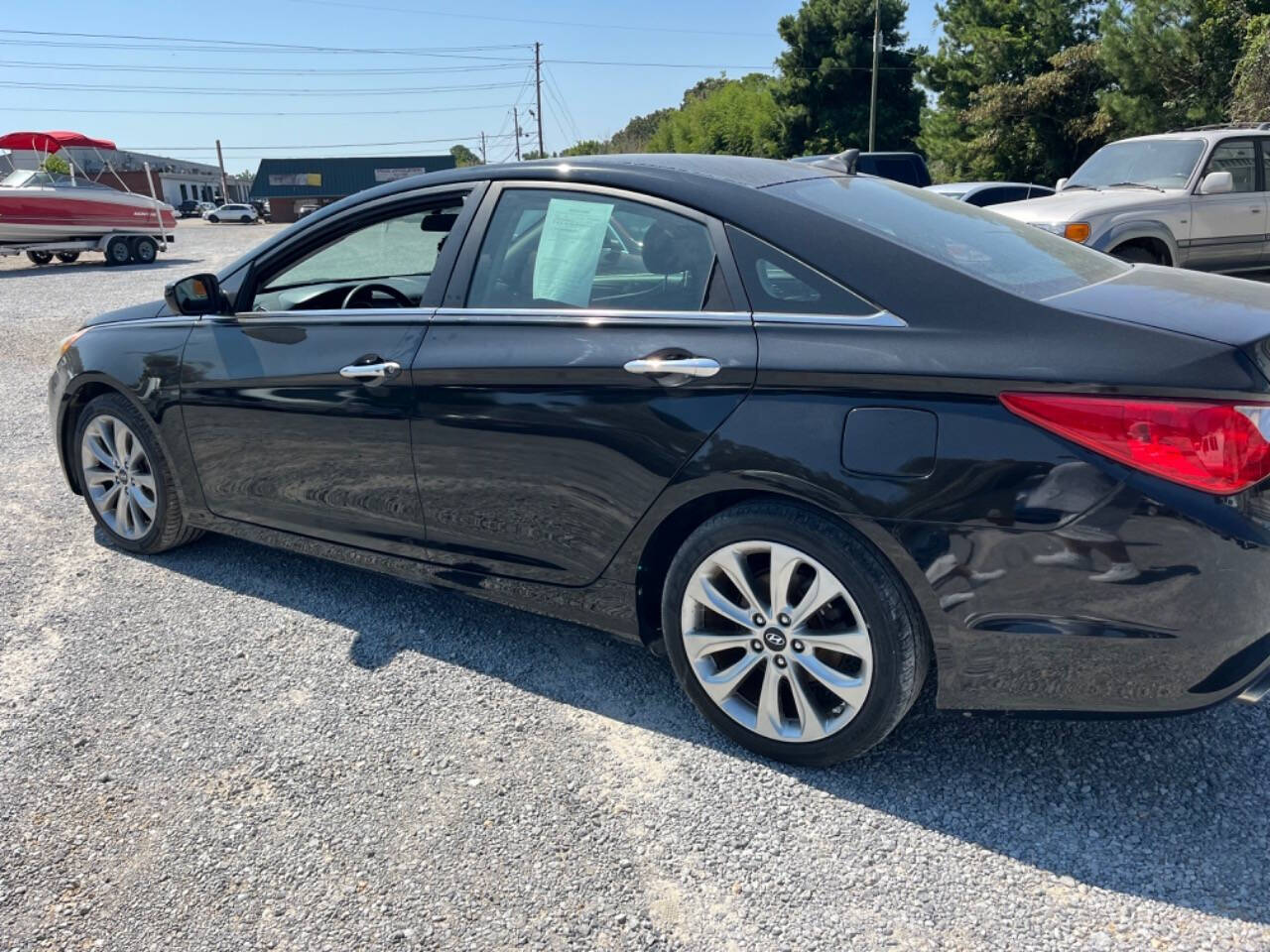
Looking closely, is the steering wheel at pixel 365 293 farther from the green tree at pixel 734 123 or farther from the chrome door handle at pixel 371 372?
the green tree at pixel 734 123

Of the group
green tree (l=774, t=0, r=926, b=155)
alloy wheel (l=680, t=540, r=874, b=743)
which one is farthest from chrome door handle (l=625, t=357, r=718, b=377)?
green tree (l=774, t=0, r=926, b=155)

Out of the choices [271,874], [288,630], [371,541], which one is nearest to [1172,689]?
[271,874]

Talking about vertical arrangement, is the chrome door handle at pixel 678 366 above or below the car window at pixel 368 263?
below

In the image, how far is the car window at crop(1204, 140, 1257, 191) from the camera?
30.5ft

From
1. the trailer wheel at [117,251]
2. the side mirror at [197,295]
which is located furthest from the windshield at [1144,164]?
the trailer wheel at [117,251]

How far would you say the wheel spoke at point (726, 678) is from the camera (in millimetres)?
2729

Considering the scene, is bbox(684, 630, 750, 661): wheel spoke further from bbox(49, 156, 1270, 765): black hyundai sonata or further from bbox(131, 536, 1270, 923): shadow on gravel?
bbox(131, 536, 1270, 923): shadow on gravel

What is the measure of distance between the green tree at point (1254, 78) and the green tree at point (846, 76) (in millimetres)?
22484

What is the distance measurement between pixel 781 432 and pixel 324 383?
1703 millimetres

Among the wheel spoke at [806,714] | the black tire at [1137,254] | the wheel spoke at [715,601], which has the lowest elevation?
the wheel spoke at [806,714]

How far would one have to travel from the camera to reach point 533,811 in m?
2.60

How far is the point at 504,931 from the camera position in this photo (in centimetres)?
220

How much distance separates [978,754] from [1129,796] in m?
0.38

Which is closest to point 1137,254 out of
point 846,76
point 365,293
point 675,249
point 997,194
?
point 997,194
